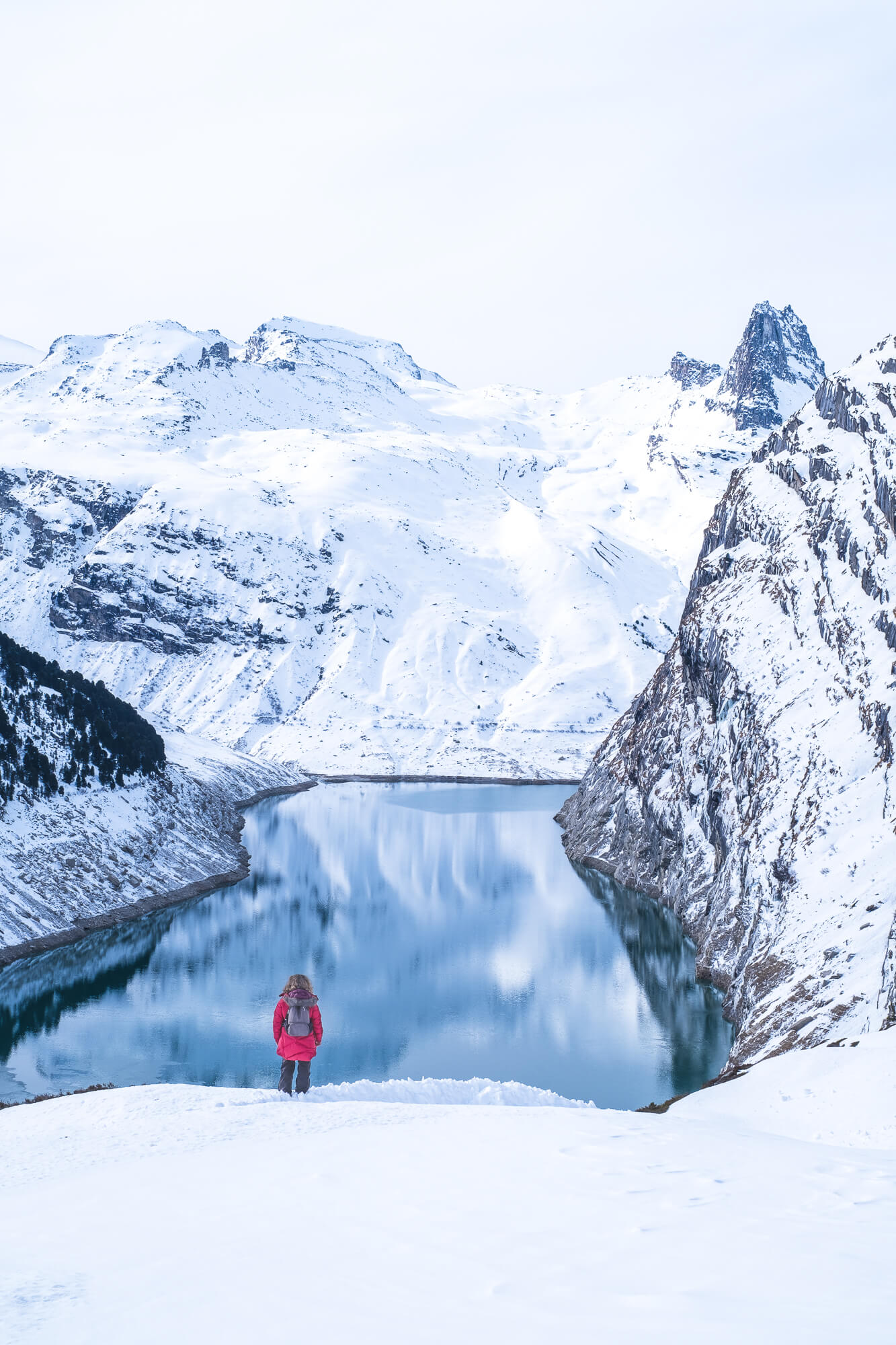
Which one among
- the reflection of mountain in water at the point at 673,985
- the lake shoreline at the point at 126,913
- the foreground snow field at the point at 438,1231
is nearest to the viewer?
A: the foreground snow field at the point at 438,1231

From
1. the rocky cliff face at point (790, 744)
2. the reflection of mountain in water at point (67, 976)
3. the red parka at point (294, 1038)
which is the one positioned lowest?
the reflection of mountain in water at point (67, 976)

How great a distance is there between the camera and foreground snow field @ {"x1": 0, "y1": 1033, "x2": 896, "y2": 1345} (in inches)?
293

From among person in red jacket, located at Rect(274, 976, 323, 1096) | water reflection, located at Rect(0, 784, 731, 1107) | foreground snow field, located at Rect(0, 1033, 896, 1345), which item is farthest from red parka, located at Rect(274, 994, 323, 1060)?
water reflection, located at Rect(0, 784, 731, 1107)

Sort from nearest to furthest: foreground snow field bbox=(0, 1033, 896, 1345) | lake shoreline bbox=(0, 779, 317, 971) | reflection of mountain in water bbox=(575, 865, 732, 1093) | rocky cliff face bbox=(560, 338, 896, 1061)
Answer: foreground snow field bbox=(0, 1033, 896, 1345), rocky cliff face bbox=(560, 338, 896, 1061), reflection of mountain in water bbox=(575, 865, 732, 1093), lake shoreline bbox=(0, 779, 317, 971)

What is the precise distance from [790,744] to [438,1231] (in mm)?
42399

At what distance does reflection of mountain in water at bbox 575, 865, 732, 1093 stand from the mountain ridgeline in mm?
38047

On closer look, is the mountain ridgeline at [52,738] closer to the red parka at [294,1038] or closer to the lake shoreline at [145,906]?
the lake shoreline at [145,906]

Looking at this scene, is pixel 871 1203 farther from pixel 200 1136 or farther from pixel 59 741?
pixel 59 741

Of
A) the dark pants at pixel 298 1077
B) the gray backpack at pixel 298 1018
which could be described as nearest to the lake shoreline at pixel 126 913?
the dark pants at pixel 298 1077

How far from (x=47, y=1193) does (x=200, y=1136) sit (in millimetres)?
3881

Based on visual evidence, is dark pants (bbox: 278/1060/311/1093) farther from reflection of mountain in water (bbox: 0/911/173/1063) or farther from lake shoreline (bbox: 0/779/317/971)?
lake shoreline (bbox: 0/779/317/971)

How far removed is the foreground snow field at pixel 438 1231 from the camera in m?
7.44

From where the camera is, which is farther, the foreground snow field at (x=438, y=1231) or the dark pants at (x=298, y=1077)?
the dark pants at (x=298, y=1077)

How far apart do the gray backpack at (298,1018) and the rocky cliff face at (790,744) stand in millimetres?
17407
